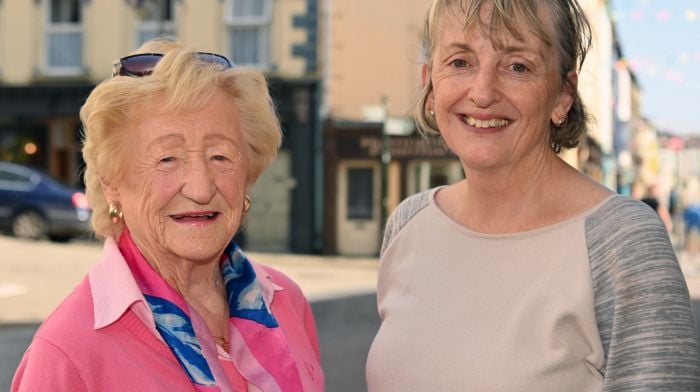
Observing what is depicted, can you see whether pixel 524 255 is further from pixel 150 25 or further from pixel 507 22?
pixel 150 25

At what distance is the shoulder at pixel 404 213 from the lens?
265 cm

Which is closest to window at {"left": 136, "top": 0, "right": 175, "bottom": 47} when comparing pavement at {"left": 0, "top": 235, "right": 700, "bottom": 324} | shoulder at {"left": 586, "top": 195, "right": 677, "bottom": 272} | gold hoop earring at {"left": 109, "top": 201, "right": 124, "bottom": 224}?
pavement at {"left": 0, "top": 235, "right": 700, "bottom": 324}

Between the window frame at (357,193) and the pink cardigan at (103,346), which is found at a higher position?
the pink cardigan at (103,346)

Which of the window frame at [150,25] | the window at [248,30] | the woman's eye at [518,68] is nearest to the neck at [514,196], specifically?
the woman's eye at [518,68]

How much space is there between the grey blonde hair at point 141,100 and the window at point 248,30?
58.4 ft

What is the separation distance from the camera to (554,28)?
2.15 metres

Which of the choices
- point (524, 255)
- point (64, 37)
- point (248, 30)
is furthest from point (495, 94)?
point (64, 37)

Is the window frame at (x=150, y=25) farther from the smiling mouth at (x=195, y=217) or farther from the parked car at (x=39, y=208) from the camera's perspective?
the smiling mouth at (x=195, y=217)

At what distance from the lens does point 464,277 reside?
2303 millimetres

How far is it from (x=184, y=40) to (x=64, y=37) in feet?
10.9

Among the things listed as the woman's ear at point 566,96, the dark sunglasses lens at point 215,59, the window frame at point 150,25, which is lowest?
the woman's ear at point 566,96

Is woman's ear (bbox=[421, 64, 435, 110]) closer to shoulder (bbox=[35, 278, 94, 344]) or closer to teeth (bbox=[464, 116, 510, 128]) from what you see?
teeth (bbox=[464, 116, 510, 128])

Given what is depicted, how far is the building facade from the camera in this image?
19781 mm

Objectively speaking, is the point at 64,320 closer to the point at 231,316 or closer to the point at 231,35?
the point at 231,316
